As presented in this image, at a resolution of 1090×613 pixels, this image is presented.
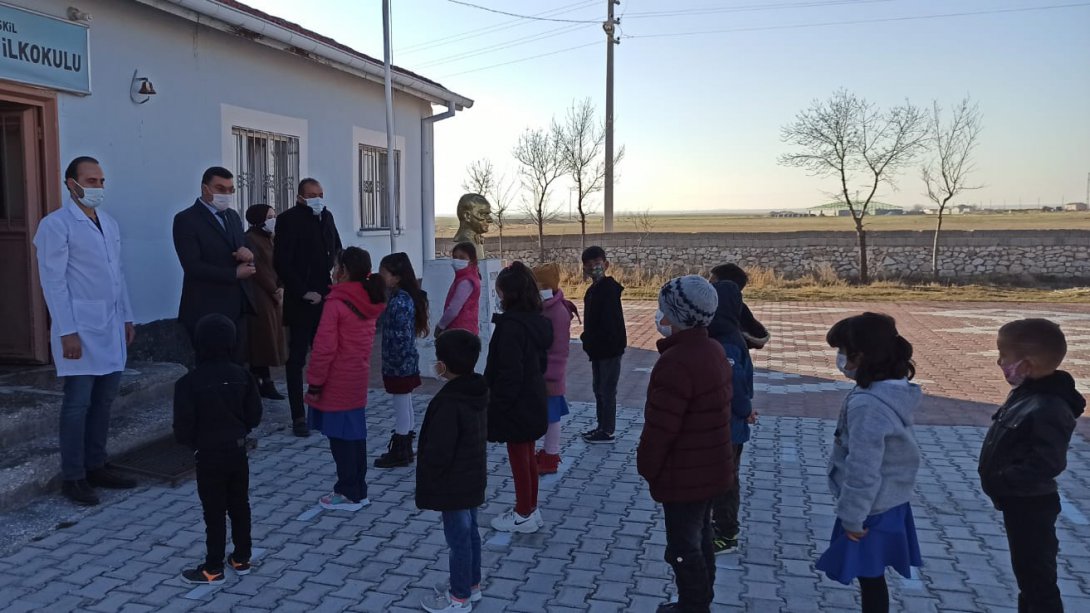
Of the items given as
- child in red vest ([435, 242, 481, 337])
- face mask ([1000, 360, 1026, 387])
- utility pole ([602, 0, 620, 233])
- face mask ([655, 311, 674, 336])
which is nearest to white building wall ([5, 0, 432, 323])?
child in red vest ([435, 242, 481, 337])

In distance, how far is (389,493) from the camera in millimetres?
5363

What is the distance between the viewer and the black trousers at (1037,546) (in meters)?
3.16

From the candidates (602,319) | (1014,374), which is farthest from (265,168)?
(1014,374)

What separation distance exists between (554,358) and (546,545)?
4.41 feet

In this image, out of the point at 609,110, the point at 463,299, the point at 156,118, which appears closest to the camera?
the point at 463,299

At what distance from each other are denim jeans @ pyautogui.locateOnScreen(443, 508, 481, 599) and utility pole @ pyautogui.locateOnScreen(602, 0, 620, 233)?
2816 cm

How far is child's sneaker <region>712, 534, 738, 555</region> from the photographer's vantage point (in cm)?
443

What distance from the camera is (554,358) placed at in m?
5.52

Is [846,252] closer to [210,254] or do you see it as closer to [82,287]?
[210,254]

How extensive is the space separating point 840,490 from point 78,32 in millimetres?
6575

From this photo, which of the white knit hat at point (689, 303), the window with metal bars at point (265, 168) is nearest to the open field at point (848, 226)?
the window with metal bars at point (265, 168)

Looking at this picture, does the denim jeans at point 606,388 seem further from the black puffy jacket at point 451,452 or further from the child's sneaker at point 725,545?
the black puffy jacket at point 451,452

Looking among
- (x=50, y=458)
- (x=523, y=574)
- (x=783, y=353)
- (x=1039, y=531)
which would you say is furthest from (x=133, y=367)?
(x=783, y=353)

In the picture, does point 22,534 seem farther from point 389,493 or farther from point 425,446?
point 425,446
